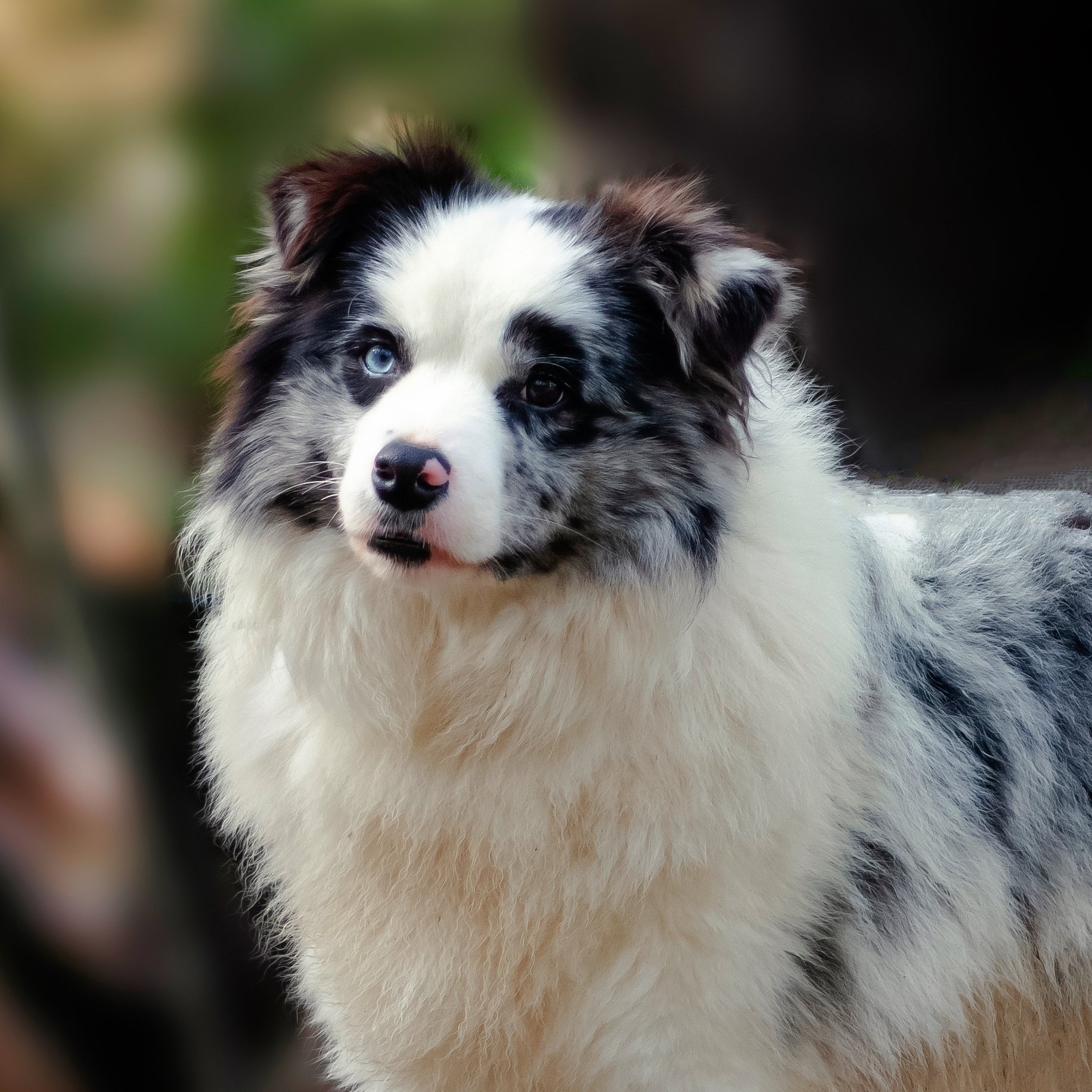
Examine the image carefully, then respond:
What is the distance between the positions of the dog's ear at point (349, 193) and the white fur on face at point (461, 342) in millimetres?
66

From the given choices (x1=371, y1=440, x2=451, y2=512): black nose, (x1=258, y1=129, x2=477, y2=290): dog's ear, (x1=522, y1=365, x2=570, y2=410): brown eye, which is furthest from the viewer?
(x1=258, y1=129, x2=477, y2=290): dog's ear

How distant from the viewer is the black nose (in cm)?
121

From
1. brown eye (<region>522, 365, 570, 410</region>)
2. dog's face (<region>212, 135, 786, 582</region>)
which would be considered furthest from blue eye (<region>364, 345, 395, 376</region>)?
brown eye (<region>522, 365, 570, 410</region>)

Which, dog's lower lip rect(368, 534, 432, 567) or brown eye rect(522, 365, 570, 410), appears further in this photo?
brown eye rect(522, 365, 570, 410)

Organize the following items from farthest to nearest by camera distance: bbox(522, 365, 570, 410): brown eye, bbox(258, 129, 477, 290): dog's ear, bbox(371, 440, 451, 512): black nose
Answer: bbox(258, 129, 477, 290): dog's ear, bbox(522, 365, 570, 410): brown eye, bbox(371, 440, 451, 512): black nose

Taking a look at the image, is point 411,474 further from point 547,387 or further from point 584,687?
point 584,687

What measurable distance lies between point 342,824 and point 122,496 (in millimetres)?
527

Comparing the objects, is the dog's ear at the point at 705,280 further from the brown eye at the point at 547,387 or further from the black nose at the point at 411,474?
the black nose at the point at 411,474

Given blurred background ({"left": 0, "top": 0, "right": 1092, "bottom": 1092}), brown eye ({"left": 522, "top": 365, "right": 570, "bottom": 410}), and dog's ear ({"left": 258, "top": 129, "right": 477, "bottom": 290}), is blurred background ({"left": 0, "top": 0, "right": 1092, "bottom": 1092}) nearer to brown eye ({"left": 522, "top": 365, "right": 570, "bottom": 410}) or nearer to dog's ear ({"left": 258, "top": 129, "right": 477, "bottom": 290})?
dog's ear ({"left": 258, "top": 129, "right": 477, "bottom": 290})

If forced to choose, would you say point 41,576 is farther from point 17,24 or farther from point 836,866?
point 836,866

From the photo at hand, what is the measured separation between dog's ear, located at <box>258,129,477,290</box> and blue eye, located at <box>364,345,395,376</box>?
0.63 feet

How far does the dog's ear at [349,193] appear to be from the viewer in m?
1.50

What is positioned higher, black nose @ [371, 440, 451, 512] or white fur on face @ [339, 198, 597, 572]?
white fur on face @ [339, 198, 597, 572]

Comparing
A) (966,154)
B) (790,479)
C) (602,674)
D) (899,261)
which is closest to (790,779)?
(602,674)
